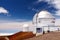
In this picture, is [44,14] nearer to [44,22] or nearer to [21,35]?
[44,22]

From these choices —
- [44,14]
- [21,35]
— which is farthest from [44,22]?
[21,35]

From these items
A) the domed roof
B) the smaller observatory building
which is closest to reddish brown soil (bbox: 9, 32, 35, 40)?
the smaller observatory building

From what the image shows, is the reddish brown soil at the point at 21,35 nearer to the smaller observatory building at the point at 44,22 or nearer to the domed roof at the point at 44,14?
the smaller observatory building at the point at 44,22

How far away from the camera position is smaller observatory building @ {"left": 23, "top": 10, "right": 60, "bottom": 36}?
89.7 ft

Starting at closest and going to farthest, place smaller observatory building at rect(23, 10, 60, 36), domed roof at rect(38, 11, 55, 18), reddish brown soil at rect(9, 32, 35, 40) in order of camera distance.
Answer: reddish brown soil at rect(9, 32, 35, 40), smaller observatory building at rect(23, 10, 60, 36), domed roof at rect(38, 11, 55, 18)

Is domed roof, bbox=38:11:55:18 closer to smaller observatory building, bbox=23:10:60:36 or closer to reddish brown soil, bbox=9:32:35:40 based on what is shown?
smaller observatory building, bbox=23:10:60:36

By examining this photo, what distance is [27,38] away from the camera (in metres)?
25.9

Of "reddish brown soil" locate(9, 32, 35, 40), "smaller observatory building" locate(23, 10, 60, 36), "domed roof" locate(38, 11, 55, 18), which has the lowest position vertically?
"reddish brown soil" locate(9, 32, 35, 40)

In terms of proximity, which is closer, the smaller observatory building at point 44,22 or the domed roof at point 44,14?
the smaller observatory building at point 44,22

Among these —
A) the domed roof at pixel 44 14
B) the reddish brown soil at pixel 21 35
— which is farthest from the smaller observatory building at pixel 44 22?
the reddish brown soil at pixel 21 35

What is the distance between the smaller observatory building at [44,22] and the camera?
89.7 feet

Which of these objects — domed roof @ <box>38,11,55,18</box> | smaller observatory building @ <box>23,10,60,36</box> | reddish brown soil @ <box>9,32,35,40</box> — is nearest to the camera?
reddish brown soil @ <box>9,32,35,40</box>

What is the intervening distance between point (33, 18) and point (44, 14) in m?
2.55

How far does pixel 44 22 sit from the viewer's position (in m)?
28.1
